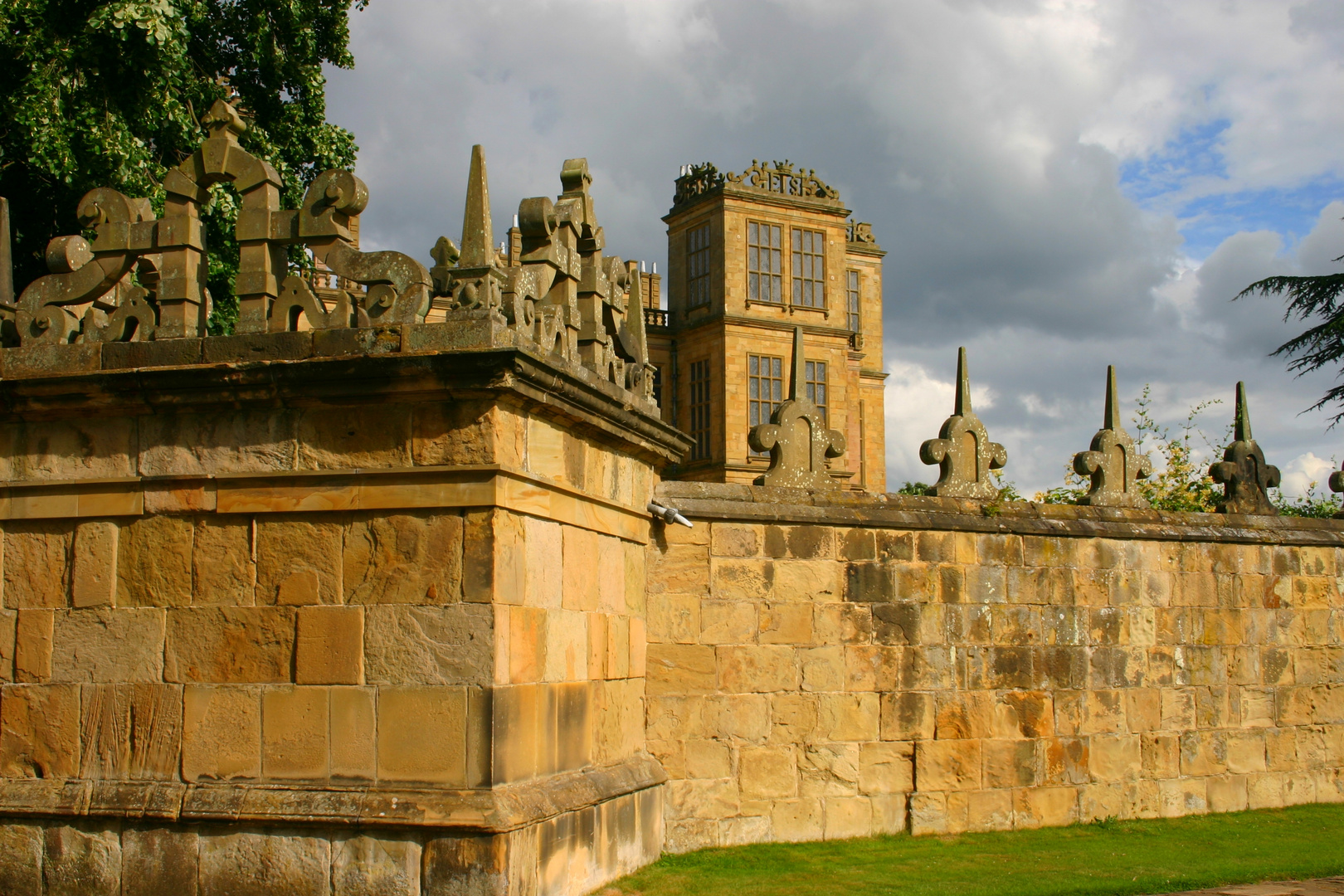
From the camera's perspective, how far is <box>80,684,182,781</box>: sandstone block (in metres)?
6.33

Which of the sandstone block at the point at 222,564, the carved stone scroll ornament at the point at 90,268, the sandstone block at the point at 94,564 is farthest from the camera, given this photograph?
the carved stone scroll ornament at the point at 90,268

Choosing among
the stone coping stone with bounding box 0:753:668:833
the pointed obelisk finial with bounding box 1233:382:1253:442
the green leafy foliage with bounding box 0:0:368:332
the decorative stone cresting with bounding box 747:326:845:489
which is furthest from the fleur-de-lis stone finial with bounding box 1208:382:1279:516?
the green leafy foliage with bounding box 0:0:368:332

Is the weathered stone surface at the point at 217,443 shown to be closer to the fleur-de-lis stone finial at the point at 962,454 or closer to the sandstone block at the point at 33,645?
the sandstone block at the point at 33,645

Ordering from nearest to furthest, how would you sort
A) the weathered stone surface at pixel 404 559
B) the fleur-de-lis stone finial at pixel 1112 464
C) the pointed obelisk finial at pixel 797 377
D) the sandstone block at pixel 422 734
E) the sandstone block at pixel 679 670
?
the sandstone block at pixel 422 734, the weathered stone surface at pixel 404 559, the sandstone block at pixel 679 670, the pointed obelisk finial at pixel 797 377, the fleur-de-lis stone finial at pixel 1112 464

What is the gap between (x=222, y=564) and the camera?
6.37m

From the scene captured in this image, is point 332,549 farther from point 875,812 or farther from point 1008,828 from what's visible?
point 1008,828

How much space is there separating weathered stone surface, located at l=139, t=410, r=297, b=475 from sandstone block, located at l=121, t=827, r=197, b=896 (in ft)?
6.01

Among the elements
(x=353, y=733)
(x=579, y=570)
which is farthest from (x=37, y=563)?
(x=579, y=570)

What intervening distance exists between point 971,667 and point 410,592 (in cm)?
507

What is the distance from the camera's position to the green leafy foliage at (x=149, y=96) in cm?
1307

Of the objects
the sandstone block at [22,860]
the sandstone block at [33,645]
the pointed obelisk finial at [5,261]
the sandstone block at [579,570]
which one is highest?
the pointed obelisk finial at [5,261]

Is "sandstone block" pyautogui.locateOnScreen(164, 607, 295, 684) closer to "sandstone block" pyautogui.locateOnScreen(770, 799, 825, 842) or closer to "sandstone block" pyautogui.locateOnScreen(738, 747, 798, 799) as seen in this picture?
"sandstone block" pyautogui.locateOnScreen(738, 747, 798, 799)

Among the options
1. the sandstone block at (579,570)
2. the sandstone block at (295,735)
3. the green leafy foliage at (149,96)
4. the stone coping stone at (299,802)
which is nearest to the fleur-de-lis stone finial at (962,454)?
the sandstone block at (579,570)

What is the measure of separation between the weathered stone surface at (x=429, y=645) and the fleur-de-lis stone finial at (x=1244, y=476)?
320 inches
